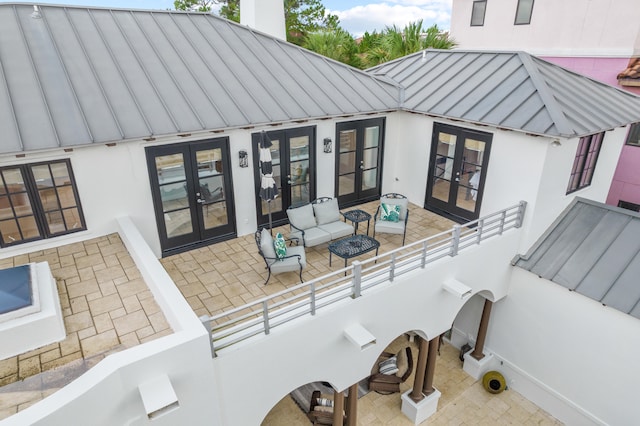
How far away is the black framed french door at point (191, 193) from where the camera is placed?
27.1 ft

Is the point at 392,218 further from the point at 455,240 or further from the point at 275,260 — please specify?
the point at 275,260

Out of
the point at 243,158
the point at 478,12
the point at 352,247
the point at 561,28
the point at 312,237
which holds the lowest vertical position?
the point at 352,247

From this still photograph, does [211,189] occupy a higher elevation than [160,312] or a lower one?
higher

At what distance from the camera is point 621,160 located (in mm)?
14250

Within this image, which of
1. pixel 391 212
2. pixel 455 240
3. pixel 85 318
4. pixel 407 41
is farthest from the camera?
pixel 407 41

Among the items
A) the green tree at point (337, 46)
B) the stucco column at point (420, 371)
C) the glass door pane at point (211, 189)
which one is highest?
the green tree at point (337, 46)

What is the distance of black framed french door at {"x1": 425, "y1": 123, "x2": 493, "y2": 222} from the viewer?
980 centimetres

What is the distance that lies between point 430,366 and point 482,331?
2.00 metres

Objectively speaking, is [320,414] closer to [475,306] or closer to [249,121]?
[475,306]

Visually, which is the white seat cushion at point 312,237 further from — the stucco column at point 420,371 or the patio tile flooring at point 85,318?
the patio tile flooring at point 85,318

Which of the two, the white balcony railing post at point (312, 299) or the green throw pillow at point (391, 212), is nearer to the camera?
the white balcony railing post at point (312, 299)

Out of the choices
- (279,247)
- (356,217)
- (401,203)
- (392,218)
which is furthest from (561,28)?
(279,247)

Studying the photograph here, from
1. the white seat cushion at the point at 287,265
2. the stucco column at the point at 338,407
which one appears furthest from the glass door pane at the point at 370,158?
the stucco column at the point at 338,407

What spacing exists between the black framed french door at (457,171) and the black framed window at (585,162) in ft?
7.14
